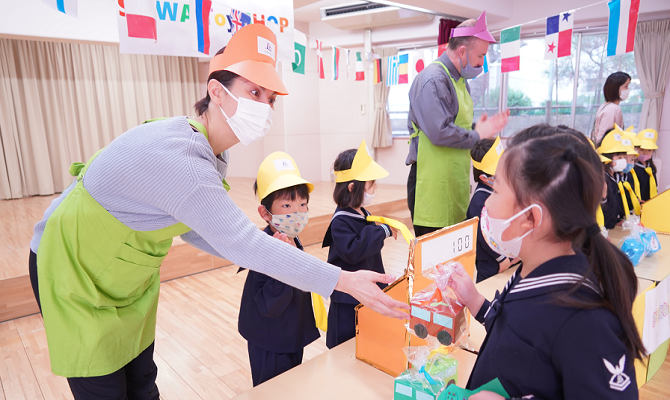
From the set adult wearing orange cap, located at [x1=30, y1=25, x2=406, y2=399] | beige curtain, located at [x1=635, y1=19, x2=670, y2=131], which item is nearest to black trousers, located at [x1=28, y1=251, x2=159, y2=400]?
adult wearing orange cap, located at [x1=30, y1=25, x2=406, y2=399]

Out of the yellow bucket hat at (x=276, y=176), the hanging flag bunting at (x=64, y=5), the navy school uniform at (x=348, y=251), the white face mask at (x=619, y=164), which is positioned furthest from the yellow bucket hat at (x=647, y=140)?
the hanging flag bunting at (x=64, y=5)

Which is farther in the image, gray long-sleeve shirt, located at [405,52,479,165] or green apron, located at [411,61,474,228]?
green apron, located at [411,61,474,228]

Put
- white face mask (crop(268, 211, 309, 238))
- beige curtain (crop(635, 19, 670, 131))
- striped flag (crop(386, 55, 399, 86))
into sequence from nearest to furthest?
1. white face mask (crop(268, 211, 309, 238))
2. beige curtain (crop(635, 19, 670, 131))
3. striped flag (crop(386, 55, 399, 86))

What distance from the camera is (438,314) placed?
988 mm

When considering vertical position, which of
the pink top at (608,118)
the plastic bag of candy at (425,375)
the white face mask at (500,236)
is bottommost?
the plastic bag of candy at (425,375)

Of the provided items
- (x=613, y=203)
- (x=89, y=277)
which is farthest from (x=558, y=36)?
(x=89, y=277)

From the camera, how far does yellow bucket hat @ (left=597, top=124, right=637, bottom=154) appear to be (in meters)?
3.02

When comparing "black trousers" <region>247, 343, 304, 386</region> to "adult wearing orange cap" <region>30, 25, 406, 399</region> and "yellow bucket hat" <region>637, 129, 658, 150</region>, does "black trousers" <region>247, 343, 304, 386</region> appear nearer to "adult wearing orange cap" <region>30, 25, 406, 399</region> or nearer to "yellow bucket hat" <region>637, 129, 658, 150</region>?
Result: "adult wearing orange cap" <region>30, 25, 406, 399</region>

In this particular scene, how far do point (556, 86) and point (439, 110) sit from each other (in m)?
4.95

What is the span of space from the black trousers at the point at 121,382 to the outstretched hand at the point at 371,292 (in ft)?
2.33

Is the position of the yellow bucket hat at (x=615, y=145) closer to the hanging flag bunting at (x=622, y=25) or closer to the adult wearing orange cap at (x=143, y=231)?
the hanging flag bunting at (x=622, y=25)

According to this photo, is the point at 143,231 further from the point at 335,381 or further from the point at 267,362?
the point at 267,362

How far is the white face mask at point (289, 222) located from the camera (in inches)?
64.9

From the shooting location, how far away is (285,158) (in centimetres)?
173
